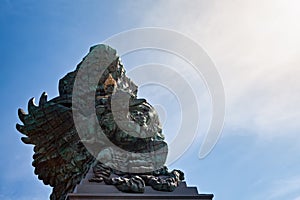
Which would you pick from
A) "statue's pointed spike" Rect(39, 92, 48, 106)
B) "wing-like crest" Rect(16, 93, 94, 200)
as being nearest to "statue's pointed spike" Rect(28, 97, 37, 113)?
"wing-like crest" Rect(16, 93, 94, 200)

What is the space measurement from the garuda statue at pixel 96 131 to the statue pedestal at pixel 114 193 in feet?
0.50

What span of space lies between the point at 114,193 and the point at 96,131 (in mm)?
1859

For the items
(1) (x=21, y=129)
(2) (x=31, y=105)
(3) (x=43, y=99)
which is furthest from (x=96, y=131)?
(1) (x=21, y=129)

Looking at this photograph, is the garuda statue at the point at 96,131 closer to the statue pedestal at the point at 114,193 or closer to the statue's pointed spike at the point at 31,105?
the statue's pointed spike at the point at 31,105

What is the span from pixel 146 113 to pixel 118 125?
80cm

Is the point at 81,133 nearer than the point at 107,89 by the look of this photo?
Yes

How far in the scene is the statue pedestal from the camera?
8.32 m

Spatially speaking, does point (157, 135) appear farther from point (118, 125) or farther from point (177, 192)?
point (177, 192)

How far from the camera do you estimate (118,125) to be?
395 inches

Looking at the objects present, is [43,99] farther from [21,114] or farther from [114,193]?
[114,193]

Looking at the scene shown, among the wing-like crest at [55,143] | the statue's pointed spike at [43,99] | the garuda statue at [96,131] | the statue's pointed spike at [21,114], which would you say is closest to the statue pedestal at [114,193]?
the garuda statue at [96,131]

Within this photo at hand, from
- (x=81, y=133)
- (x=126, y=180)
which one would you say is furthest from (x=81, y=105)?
(x=126, y=180)

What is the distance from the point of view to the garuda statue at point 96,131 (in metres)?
9.36

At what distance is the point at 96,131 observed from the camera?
10.0 meters
